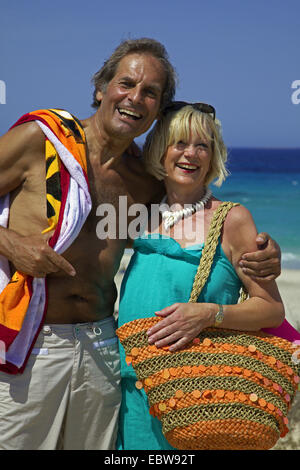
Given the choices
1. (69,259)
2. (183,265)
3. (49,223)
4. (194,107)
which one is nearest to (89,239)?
(69,259)

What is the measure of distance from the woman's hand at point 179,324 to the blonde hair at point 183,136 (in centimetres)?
77

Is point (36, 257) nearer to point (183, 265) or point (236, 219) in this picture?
point (183, 265)

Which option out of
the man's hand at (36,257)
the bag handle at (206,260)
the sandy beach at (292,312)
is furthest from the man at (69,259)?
the sandy beach at (292,312)

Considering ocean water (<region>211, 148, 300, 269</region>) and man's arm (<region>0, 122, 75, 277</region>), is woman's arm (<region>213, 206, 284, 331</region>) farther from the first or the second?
ocean water (<region>211, 148, 300, 269</region>)

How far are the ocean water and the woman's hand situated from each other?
11234 millimetres

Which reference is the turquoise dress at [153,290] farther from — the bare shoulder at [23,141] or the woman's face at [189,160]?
the bare shoulder at [23,141]

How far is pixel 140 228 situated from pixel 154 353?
720 mm

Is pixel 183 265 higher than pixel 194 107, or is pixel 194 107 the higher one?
pixel 194 107

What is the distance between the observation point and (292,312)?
8141mm

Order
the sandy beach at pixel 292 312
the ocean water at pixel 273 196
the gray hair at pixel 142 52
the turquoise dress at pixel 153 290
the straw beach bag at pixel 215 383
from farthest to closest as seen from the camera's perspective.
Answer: the ocean water at pixel 273 196 → the sandy beach at pixel 292 312 → the gray hair at pixel 142 52 → the turquoise dress at pixel 153 290 → the straw beach bag at pixel 215 383

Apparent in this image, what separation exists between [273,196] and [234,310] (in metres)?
28.3

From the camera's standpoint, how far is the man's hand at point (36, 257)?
263 centimetres

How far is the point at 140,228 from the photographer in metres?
3.10
